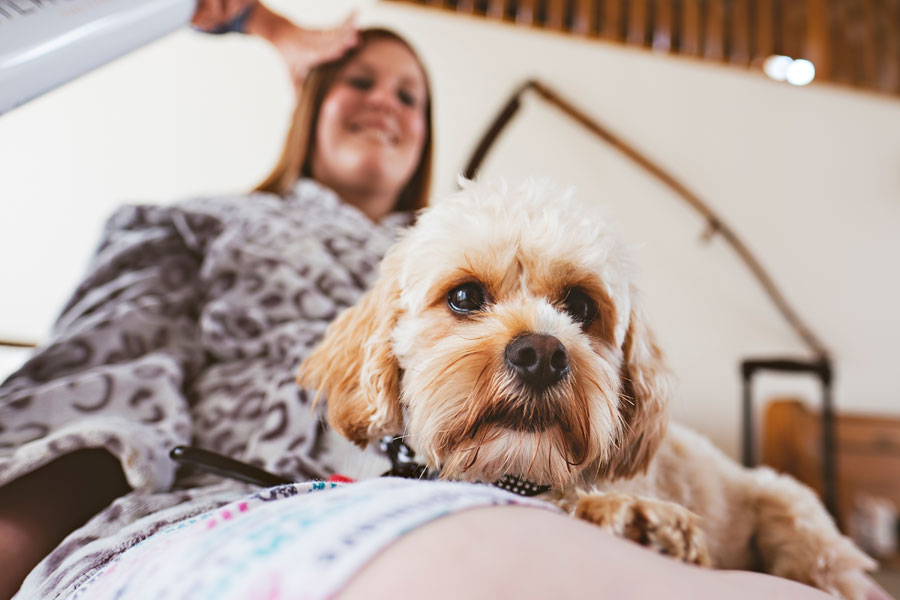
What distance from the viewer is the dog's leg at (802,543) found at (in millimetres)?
704

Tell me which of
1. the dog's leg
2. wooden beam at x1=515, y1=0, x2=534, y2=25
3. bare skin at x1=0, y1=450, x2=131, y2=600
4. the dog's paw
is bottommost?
bare skin at x1=0, y1=450, x2=131, y2=600

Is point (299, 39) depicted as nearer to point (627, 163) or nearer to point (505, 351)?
point (627, 163)

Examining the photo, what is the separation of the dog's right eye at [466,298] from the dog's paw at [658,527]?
345 mm

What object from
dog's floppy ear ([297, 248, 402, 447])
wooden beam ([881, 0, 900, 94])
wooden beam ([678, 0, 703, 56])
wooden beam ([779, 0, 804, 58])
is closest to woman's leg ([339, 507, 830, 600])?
dog's floppy ear ([297, 248, 402, 447])

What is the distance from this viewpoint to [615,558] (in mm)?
334

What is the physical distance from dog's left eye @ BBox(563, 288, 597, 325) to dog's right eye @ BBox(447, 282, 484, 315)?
4.9 inches

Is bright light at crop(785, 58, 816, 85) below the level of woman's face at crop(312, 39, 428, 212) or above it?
above

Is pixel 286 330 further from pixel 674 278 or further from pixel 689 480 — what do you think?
pixel 674 278

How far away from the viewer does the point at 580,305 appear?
76 centimetres

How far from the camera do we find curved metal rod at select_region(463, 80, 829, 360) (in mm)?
1850

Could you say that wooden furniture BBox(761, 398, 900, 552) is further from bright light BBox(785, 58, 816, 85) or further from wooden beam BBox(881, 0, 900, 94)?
wooden beam BBox(881, 0, 900, 94)

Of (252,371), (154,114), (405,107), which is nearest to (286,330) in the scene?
(252,371)

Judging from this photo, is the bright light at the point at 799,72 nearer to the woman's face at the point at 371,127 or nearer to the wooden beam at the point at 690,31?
the wooden beam at the point at 690,31

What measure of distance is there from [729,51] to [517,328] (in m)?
2.21
